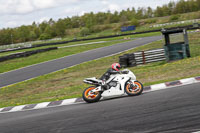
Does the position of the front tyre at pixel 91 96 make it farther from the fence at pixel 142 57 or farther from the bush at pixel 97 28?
the bush at pixel 97 28

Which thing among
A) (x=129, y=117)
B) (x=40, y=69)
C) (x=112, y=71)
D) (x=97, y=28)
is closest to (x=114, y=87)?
(x=112, y=71)

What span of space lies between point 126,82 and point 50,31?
356ft

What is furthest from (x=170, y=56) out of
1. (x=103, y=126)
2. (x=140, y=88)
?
(x=103, y=126)

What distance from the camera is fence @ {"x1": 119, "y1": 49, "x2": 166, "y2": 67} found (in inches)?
749

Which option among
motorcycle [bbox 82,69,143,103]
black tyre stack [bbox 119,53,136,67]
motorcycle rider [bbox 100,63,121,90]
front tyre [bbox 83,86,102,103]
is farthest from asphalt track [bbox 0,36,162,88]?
motorcycle rider [bbox 100,63,121,90]

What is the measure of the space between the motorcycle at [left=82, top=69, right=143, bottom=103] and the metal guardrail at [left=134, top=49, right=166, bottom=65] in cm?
934

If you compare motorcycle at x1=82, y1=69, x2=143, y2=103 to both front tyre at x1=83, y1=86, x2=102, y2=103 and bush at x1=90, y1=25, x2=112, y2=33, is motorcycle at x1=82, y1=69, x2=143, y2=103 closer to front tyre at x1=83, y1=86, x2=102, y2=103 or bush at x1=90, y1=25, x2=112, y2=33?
front tyre at x1=83, y1=86, x2=102, y2=103

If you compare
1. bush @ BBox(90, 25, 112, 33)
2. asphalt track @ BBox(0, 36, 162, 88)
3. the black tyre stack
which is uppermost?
bush @ BBox(90, 25, 112, 33)

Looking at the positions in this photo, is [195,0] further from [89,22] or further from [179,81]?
[179,81]

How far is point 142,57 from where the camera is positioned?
19266mm

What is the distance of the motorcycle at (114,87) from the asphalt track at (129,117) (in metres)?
0.42

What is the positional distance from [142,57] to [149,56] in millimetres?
464

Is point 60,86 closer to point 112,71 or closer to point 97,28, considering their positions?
point 112,71

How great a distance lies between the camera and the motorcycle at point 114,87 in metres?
9.90
